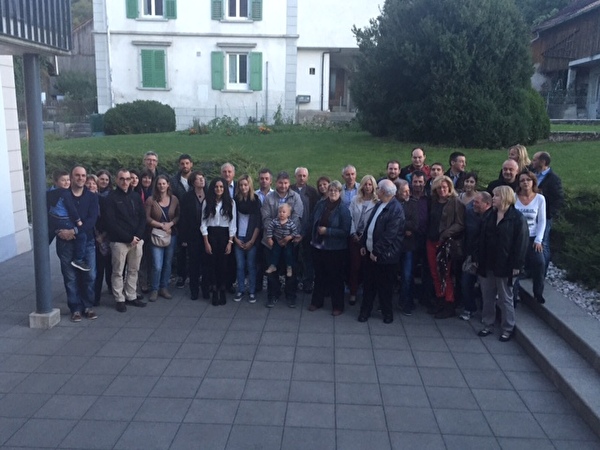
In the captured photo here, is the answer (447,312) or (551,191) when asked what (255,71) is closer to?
(551,191)

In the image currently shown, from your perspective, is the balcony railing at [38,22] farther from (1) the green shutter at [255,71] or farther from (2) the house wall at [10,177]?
(1) the green shutter at [255,71]

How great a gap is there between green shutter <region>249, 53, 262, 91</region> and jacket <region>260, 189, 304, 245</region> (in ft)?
68.6

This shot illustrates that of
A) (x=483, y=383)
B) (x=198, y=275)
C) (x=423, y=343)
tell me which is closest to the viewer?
(x=483, y=383)

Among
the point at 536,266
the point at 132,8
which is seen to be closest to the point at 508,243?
the point at 536,266

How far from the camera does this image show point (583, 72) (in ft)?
110

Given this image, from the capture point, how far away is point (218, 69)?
27625 mm

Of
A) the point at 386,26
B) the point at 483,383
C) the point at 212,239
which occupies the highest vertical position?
the point at 386,26

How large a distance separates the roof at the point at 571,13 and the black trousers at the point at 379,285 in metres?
28.3

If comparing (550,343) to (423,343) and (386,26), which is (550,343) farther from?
(386,26)

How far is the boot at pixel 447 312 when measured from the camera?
7625 mm

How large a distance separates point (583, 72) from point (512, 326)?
31.7 meters

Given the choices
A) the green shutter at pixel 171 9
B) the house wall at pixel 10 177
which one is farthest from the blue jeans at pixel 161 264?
the green shutter at pixel 171 9

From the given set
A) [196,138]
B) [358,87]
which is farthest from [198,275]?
[196,138]

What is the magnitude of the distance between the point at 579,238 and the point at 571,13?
96.5ft
